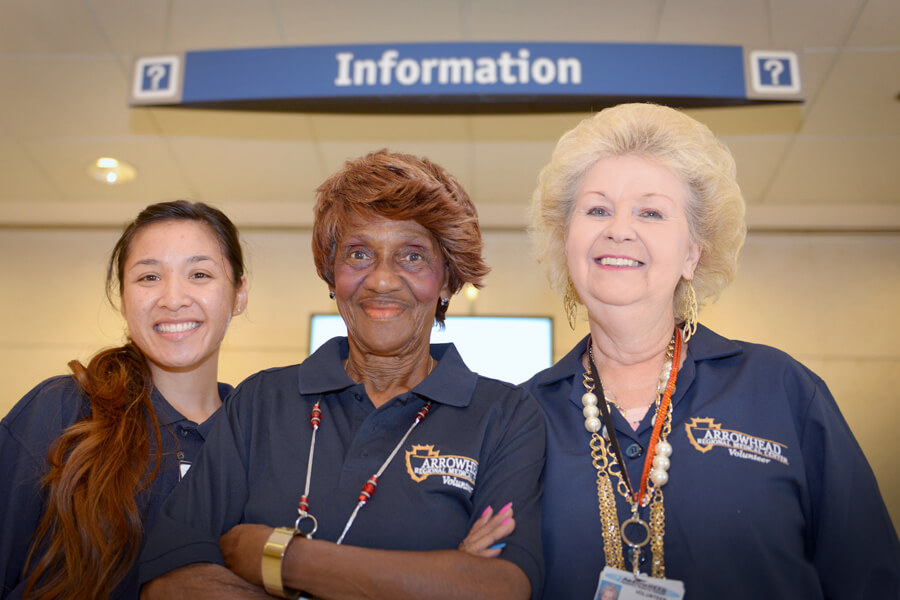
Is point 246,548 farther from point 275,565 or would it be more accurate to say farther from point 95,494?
point 95,494

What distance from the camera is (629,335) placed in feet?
7.01

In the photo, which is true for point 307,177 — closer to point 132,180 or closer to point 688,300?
point 132,180

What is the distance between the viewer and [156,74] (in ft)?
10.8

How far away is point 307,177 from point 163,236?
371 cm

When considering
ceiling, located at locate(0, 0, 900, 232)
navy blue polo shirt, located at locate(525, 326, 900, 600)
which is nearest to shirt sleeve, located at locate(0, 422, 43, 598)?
navy blue polo shirt, located at locate(525, 326, 900, 600)

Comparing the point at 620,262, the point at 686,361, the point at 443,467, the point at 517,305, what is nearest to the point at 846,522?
the point at 686,361

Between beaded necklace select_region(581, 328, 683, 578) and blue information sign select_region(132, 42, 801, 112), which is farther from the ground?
blue information sign select_region(132, 42, 801, 112)

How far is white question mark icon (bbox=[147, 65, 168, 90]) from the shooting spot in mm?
3295

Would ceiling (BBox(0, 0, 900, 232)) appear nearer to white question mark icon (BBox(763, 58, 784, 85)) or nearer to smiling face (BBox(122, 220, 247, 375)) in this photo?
white question mark icon (BBox(763, 58, 784, 85))

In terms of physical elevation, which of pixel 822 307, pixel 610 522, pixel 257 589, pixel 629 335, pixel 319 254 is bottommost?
pixel 257 589

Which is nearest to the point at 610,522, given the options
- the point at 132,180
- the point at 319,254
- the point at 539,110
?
the point at 319,254

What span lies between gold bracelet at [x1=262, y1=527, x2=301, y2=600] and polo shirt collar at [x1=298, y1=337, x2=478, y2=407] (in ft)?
1.41

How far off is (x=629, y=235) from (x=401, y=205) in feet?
1.99

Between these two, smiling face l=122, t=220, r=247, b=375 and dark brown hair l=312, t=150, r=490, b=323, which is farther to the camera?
smiling face l=122, t=220, r=247, b=375
